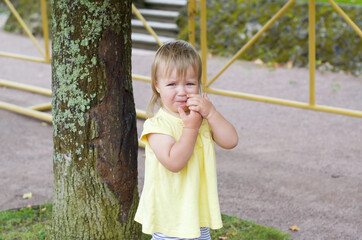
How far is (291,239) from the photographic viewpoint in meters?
3.53

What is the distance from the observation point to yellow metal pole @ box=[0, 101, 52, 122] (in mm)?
6266

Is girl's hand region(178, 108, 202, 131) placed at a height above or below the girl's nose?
below

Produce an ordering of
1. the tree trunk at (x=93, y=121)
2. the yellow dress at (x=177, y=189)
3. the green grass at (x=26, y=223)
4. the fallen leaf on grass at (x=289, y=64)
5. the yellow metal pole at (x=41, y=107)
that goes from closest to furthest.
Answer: the yellow dress at (x=177, y=189), the tree trunk at (x=93, y=121), the green grass at (x=26, y=223), the yellow metal pole at (x=41, y=107), the fallen leaf on grass at (x=289, y=64)

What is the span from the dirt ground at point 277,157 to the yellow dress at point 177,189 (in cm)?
155

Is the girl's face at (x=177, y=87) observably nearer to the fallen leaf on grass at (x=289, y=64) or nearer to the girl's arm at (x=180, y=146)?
the girl's arm at (x=180, y=146)

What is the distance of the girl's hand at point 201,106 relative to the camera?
2154 mm

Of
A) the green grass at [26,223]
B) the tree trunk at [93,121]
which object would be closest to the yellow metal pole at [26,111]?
the green grass at [26,223]

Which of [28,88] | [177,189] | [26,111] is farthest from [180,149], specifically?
[28,88]

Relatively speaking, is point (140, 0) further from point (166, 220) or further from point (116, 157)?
point (166, 220)

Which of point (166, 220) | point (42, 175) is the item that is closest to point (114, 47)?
point (166, 220)

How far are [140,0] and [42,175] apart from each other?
6.55 metres

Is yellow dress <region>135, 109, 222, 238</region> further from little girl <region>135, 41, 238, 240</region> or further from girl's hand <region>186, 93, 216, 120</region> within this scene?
girl's hand <region>186, 93, 216, 120</region>

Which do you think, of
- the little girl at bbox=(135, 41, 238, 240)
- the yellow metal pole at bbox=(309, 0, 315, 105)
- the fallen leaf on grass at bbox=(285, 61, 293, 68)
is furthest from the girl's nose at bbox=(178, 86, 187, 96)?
the fallen leaf on grass at bbox=(285, 61, 293, 68)

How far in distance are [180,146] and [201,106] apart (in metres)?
0.17
